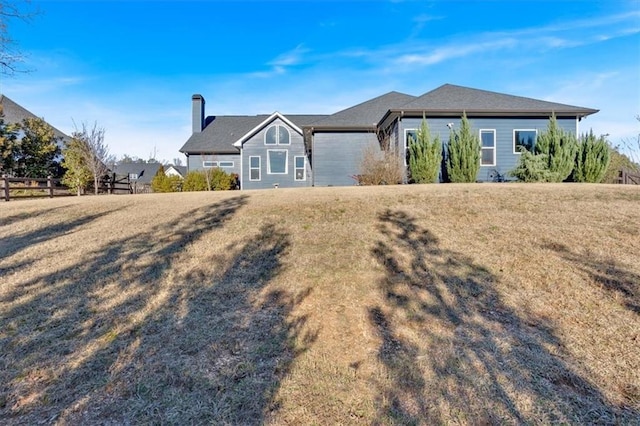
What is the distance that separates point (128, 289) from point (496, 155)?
15003mm

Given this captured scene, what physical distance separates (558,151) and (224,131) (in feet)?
74.4

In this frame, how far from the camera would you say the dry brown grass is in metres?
2.25

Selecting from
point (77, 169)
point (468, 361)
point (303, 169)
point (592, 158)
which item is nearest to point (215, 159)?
point (303, 169)

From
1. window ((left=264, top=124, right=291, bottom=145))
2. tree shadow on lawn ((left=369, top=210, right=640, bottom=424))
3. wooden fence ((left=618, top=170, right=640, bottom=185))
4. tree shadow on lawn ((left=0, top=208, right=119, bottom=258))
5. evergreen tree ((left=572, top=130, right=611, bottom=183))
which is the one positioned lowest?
tree shadow on lawn ((left=369, top=210, right=640, bottom=424))

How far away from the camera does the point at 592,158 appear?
12711 mm

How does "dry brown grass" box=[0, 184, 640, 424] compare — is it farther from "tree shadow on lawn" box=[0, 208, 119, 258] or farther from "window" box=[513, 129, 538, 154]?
"window" box=[513, 129, 538, 154]

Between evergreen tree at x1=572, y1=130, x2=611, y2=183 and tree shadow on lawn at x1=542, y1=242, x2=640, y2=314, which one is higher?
evergreen tree at x1=572, y1=130, x2=611, y2=183

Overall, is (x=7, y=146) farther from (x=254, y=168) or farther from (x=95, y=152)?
(x=254, y=168)

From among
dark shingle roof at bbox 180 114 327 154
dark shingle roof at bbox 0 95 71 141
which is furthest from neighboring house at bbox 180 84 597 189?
dark shingle roof at bbox 0 95 71 141

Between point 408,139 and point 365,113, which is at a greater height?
point 365,113

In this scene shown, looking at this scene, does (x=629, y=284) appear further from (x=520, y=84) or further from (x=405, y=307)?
(x=520, y=84)

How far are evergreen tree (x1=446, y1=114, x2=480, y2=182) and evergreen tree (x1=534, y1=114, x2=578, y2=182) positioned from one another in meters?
2.55

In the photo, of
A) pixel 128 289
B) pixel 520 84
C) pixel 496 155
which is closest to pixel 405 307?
pixel 128 289

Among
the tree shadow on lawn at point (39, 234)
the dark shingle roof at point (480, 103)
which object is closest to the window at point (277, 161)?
the dark shingle roof at point (480, 103)
